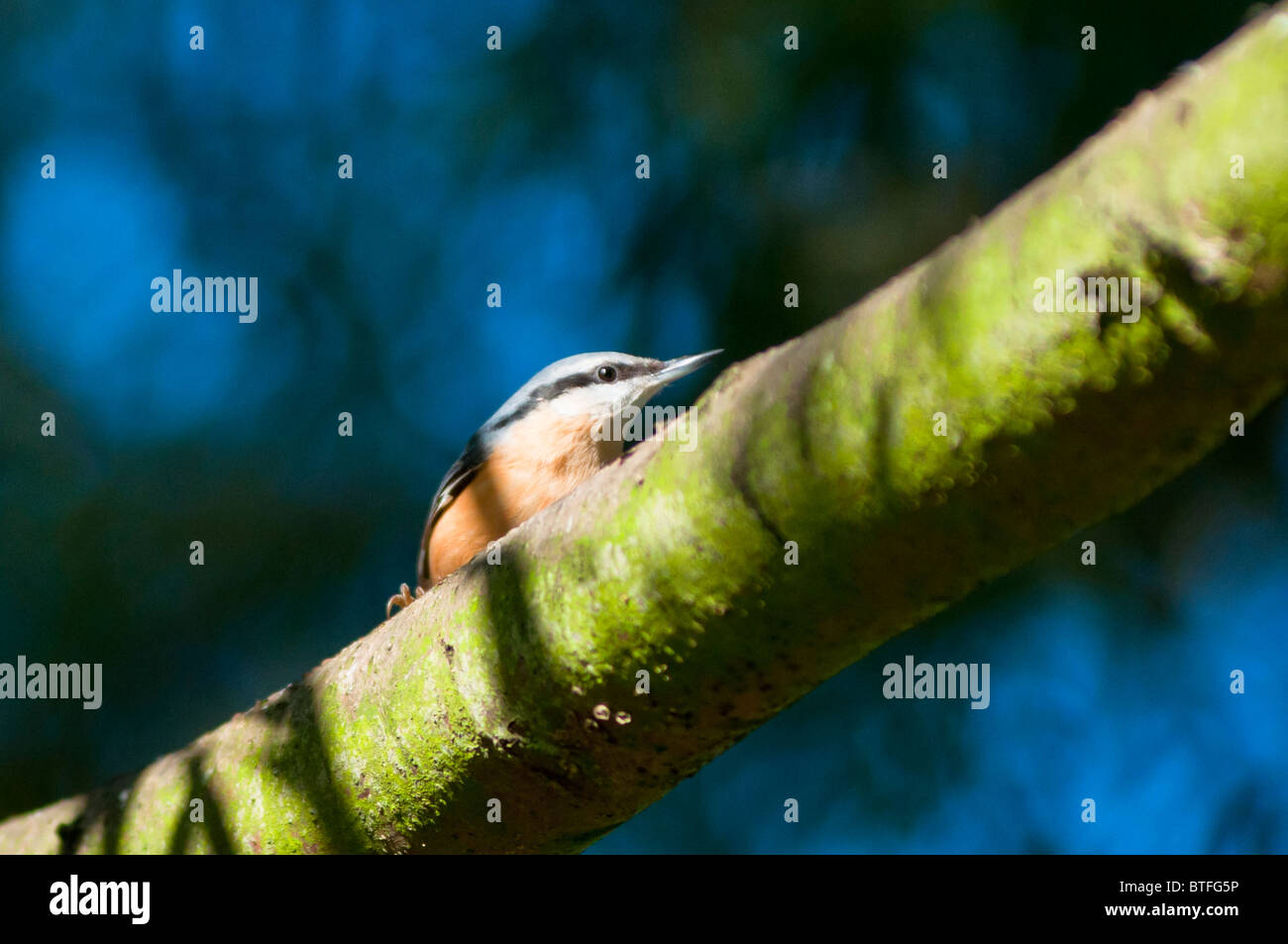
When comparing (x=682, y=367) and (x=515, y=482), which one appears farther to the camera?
(x=682, y=367)

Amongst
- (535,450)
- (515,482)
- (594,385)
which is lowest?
(515,482)

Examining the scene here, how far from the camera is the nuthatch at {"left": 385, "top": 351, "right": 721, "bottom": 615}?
3922 mm

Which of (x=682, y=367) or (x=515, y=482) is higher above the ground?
(x=682, y=367)

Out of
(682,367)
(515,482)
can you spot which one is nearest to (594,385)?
(682,367)

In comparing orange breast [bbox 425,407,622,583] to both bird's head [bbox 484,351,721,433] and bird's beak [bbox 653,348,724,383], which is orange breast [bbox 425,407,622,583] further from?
bird's beak [bbox 653,348,724,383]

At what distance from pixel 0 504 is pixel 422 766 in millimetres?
4377

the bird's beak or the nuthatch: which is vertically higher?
the bird's beak

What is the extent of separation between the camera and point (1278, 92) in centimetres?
104

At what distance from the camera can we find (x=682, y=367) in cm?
432

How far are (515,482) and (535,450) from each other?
0.48 ft

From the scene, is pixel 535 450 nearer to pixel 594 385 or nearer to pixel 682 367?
pixel 594 385

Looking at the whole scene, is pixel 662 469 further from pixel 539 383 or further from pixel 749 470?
pixel 539 383

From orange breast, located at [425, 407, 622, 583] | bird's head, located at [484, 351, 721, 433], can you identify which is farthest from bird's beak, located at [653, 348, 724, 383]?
orange breast, located at [425, 407, 622, 583]

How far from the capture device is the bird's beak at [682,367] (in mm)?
4297
